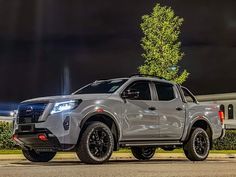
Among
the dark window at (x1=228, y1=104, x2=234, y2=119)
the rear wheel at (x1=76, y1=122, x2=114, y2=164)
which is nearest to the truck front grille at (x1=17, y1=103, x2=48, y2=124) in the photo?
the rear wheel at (x1=76, y1=122, x2=114, y2=164)

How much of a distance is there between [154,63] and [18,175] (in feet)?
112

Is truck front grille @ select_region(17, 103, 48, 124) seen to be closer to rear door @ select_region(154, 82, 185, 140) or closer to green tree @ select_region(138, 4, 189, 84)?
rear door @ select_region(154, 82, 185, 140)

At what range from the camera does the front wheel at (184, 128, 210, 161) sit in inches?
605

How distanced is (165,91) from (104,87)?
5.81 ft

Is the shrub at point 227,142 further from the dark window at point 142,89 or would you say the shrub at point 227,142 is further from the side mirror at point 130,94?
the side mirror at point 130,94

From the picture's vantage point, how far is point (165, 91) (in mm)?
15320

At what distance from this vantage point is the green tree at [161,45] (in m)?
42.8

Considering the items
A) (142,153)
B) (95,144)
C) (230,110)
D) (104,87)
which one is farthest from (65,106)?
(230,110)

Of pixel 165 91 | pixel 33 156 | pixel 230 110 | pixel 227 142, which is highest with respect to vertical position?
pixel 165 91

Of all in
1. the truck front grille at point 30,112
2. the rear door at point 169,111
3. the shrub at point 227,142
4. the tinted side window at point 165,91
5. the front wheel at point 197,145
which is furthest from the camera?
the shrub at point 227,142

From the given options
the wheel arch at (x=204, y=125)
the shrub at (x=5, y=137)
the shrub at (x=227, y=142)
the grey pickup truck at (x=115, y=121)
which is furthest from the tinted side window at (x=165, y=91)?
the shrub at (x=227, y=142)

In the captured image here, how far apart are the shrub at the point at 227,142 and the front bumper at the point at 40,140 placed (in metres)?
23.0

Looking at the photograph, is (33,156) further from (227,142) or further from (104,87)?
(227,142)

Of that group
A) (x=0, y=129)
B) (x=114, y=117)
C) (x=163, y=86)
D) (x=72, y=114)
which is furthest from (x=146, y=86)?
(x=0, y=129)
